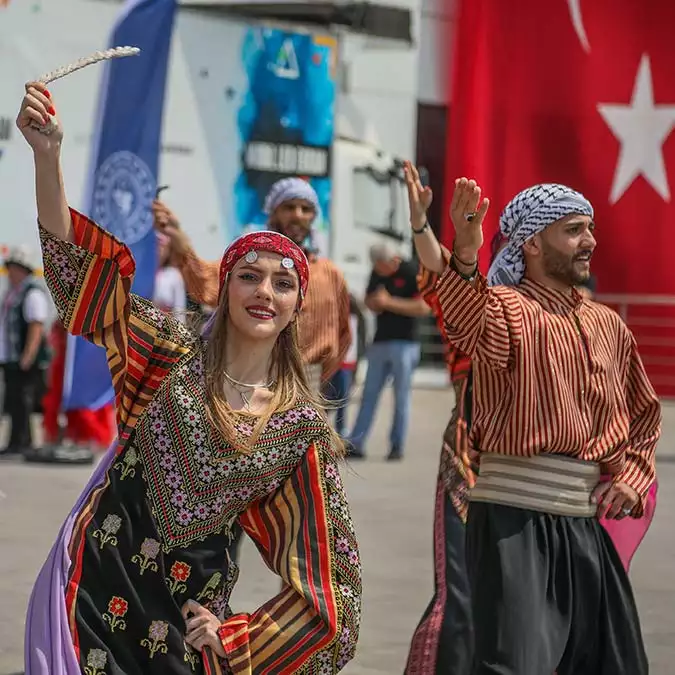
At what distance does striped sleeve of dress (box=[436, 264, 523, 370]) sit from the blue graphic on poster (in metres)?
9.58

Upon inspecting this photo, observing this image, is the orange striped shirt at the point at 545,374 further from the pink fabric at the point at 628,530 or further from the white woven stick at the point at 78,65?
the white woven stick at the point at 78,65

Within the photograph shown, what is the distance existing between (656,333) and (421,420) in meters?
3.71

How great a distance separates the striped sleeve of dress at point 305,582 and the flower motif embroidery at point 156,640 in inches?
4.9

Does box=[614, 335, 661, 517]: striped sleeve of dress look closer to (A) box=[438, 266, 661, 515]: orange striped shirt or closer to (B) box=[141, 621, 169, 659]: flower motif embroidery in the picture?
(A) box=[438, 266, 661, 515]: orange striped shirt

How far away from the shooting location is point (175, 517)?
333 centimetres

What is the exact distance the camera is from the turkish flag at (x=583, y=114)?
212 inches

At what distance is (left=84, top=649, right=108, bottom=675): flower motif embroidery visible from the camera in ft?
10.7

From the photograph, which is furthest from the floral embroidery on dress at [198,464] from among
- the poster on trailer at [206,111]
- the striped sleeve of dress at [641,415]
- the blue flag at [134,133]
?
the poster on trailer at [206,111]

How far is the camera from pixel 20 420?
11844 mm

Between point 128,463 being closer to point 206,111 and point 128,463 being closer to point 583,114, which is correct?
point 583,114

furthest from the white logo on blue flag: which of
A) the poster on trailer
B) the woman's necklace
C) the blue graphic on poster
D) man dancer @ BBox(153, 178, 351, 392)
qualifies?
the woman's necklace

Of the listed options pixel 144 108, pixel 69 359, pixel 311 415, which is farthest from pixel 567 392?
pixel 69 359

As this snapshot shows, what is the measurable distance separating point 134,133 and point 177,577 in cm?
620

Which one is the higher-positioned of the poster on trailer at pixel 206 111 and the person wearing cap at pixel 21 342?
the poster on trailer at pixel 206 111
